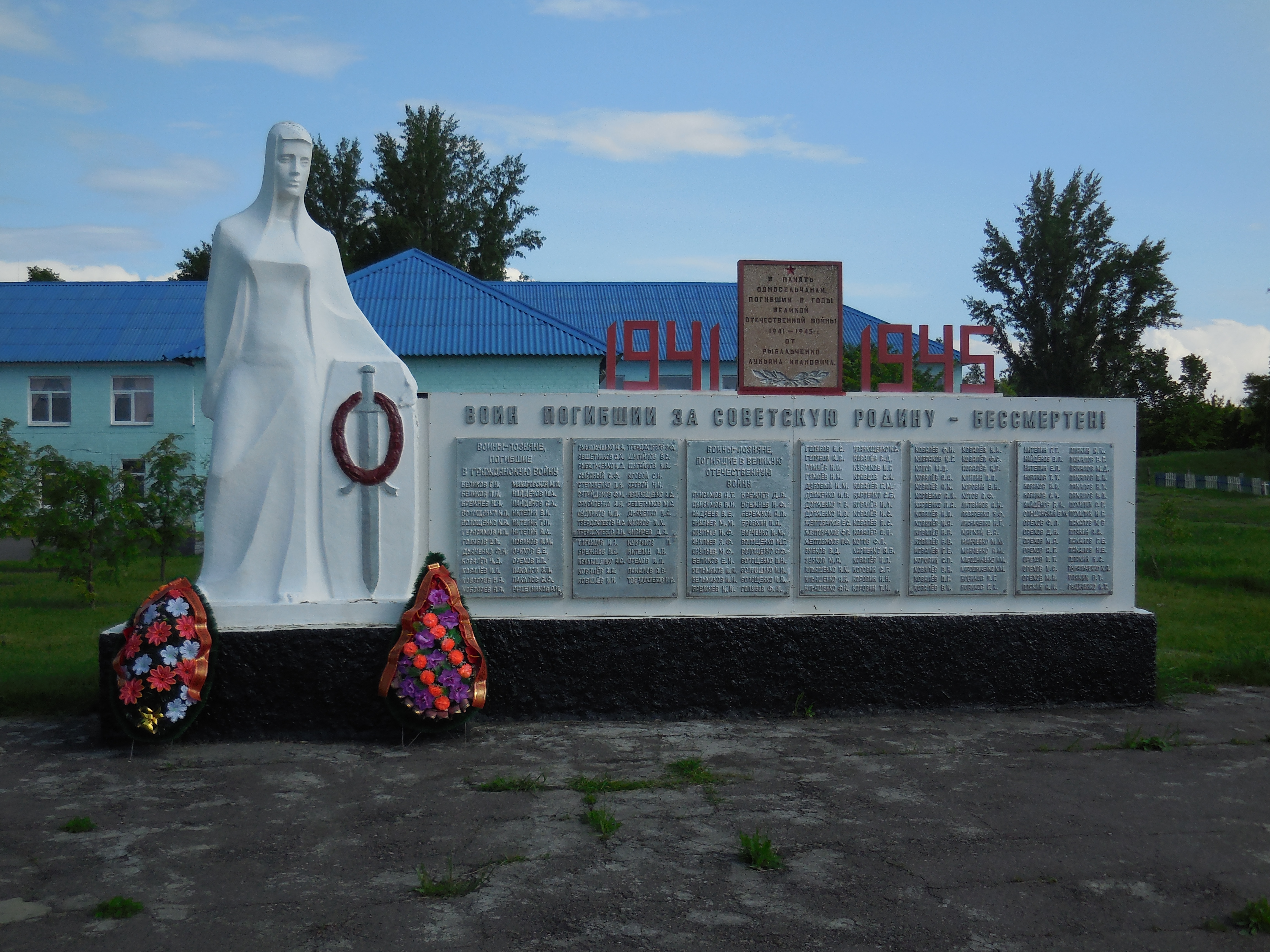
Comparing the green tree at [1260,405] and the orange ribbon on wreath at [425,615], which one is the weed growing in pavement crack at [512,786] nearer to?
the orange ribbon on wreath at [425,615]

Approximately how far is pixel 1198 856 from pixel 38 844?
4.99 m

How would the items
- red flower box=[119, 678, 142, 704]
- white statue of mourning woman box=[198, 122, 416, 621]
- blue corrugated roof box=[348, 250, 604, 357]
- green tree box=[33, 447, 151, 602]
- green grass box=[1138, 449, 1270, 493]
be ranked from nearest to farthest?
red flower box=[119, 678, 142, 704], white statue of mourning woman box=[198, 122, 416, 621], green tree box=[33, 447, 151, 602], blue corrugated roof box=[348, 250, 604, 357], green grass box=[1138, 449, 1270, 493]

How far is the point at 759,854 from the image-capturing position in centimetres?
427

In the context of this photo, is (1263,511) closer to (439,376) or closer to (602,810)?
(439,376)

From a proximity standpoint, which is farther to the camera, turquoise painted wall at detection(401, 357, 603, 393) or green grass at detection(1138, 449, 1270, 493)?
green grass at detection(1138, 449, 1270, 493)

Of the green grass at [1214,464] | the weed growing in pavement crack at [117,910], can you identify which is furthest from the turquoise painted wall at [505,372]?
the green grass at [1214,464]

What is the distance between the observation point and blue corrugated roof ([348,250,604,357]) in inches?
830

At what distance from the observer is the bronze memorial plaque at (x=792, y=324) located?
7152 millimetres

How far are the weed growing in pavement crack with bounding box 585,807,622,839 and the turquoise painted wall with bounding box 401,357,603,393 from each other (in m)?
16.6

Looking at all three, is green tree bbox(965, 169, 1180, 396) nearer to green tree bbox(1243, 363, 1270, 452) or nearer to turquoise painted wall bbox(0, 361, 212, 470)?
green tree bbox(1243, 363, 1270, 452)

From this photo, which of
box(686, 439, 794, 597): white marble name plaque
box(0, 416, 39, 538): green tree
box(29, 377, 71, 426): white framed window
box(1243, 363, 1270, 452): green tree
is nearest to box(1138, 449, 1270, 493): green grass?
box(1243, 363, 1270, 452): green tree

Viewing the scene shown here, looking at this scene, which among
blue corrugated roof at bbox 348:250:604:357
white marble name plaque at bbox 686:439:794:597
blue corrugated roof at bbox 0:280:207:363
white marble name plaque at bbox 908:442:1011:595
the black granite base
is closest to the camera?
the black granite base

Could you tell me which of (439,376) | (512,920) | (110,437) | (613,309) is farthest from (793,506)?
(110,437)

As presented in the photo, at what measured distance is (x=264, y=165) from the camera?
21.4ft
